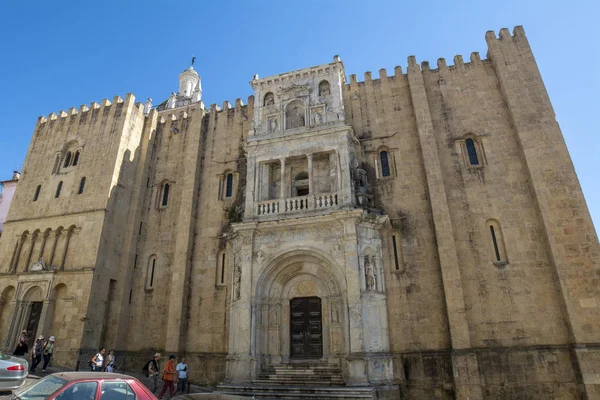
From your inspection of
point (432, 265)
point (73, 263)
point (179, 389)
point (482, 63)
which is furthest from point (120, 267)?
point (482, 63)

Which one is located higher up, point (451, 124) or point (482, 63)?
point (482, 63)

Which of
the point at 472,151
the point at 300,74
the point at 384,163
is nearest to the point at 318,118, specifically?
the point at 300,74

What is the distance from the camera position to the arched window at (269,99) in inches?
818

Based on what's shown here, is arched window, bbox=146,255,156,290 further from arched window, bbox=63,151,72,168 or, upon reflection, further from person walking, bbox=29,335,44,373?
arched window, bbox=63,151,72,168

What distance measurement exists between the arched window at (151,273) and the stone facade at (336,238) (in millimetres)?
128

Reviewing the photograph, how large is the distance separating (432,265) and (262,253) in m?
7.12

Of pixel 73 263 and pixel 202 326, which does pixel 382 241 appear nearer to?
pixel 202 326

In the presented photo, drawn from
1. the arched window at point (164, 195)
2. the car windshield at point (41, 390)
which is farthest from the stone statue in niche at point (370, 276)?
the arched window at point (164, 195)

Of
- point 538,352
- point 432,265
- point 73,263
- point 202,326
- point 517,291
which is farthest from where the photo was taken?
point 73,263

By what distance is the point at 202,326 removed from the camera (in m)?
18.0

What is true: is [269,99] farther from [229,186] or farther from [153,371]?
[153,371]

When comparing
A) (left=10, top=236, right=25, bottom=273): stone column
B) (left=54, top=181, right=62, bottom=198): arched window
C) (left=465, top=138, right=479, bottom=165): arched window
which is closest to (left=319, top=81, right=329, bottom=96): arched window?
(left=465, top=138, right=479, bottom=165): arched window

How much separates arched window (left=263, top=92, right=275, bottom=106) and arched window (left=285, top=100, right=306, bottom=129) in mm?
1038

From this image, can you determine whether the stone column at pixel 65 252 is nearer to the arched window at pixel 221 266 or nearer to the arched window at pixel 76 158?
the arched window at pixel 76 158
